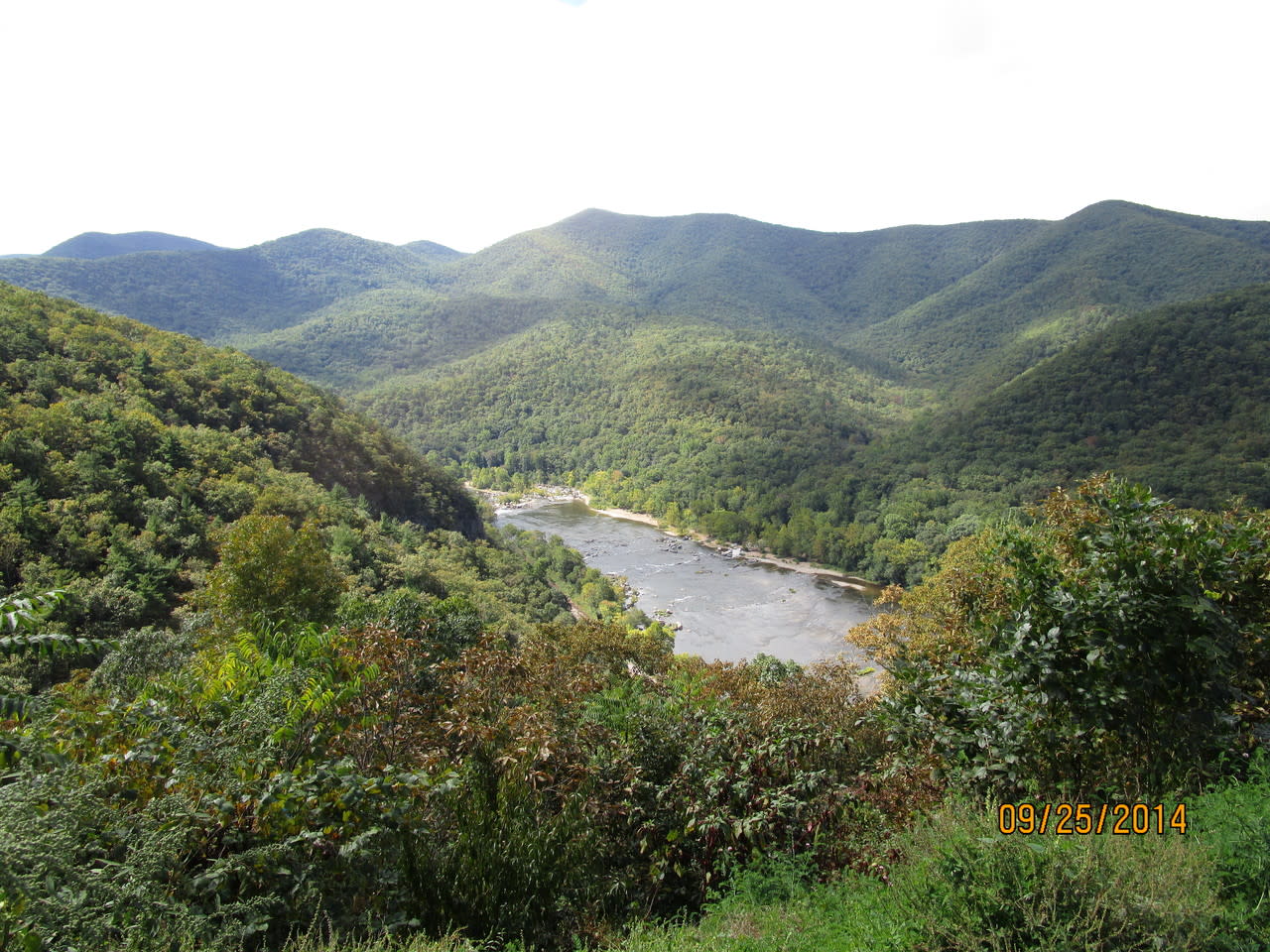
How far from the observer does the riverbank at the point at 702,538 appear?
2482 inches

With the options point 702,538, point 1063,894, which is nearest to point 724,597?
point 702,538

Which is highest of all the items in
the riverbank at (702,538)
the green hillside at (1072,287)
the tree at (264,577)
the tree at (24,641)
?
the green hillside at (1072,287)

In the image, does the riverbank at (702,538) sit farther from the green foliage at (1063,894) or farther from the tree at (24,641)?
the tree at (24,641)

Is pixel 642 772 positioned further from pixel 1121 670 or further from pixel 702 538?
pixel 702 538

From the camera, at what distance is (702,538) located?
265 ft

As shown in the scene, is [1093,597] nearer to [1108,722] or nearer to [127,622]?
[1108,722]

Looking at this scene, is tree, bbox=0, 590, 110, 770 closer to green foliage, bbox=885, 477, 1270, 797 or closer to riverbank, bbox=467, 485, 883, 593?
green foliage, bbox=885, 477, 1270, 797

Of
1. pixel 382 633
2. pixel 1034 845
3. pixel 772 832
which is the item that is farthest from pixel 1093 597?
pixel 382 633

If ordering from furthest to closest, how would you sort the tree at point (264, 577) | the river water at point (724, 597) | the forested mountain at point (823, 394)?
the forested mountain at point (823, 394)
the river water at point (724, 597)
the tree at point (264, 577)
